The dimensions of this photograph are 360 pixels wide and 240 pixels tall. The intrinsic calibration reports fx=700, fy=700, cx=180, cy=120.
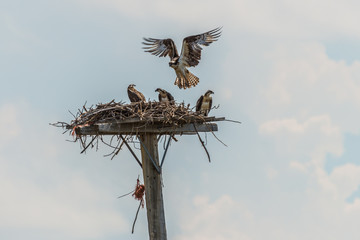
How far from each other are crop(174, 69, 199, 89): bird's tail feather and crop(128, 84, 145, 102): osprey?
0.88 m

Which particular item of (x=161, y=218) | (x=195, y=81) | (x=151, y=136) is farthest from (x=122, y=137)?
(x=195, y=81)

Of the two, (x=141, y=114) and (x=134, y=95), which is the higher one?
(x=134, y=95)

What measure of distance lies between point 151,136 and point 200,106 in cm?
243

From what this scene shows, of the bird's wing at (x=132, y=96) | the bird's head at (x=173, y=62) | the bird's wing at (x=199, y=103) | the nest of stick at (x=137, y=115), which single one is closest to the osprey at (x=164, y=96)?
the bird's wing at (x=132, y=96)

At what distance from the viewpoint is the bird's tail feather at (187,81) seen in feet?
43.7

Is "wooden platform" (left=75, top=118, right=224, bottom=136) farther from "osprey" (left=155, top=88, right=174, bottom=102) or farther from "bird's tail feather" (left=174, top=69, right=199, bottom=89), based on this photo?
"bird's tail feather" (left=174, top=69, right=199, bottom=89)

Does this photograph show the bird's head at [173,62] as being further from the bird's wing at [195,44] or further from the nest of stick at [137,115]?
the nest of stick at [137,115]

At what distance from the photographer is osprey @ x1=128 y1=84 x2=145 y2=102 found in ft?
41.0

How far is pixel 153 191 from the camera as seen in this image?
9586 millimetres

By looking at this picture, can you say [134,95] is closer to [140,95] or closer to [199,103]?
[140,95]

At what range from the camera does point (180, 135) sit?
10.4m

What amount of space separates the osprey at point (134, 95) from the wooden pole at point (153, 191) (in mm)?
2709

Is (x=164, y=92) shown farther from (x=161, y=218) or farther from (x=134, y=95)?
(x=161, y=218)

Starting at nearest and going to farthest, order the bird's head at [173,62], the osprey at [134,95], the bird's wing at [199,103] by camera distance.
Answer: the bird's wing at [199,103], the osprey at [134,95], the bird's head at [173,62]
